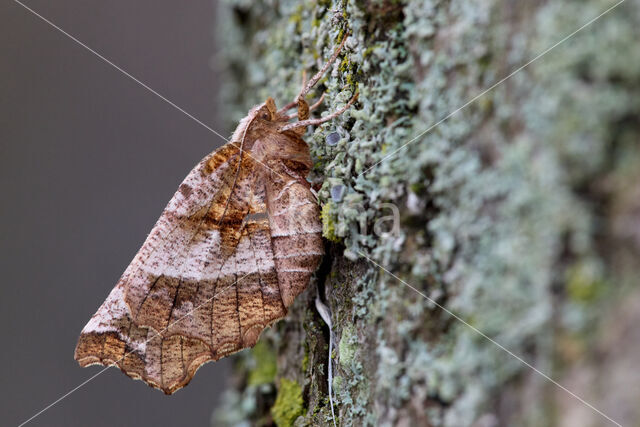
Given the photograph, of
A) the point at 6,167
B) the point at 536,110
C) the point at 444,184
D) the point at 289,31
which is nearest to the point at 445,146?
the point at 444,184

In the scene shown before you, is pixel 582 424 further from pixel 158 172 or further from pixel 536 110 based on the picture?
pixel 158 172

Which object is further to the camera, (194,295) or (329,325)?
(194,295)

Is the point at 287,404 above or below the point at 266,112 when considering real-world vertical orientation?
below

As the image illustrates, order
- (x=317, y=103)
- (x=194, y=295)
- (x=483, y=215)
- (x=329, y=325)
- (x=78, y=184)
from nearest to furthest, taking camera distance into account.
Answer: (x=483, y=215), (x=329, y=325), (x=194, y=295), (x=317, y=103), (x=78, y=184)

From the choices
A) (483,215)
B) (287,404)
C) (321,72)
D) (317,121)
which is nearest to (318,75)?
(321,72)

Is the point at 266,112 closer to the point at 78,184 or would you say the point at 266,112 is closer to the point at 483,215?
the point at 483,215

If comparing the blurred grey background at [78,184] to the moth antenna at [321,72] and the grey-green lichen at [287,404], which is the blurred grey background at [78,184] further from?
the moth antenna at [321,72]

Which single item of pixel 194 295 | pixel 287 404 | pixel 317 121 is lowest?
pixel 287 404
